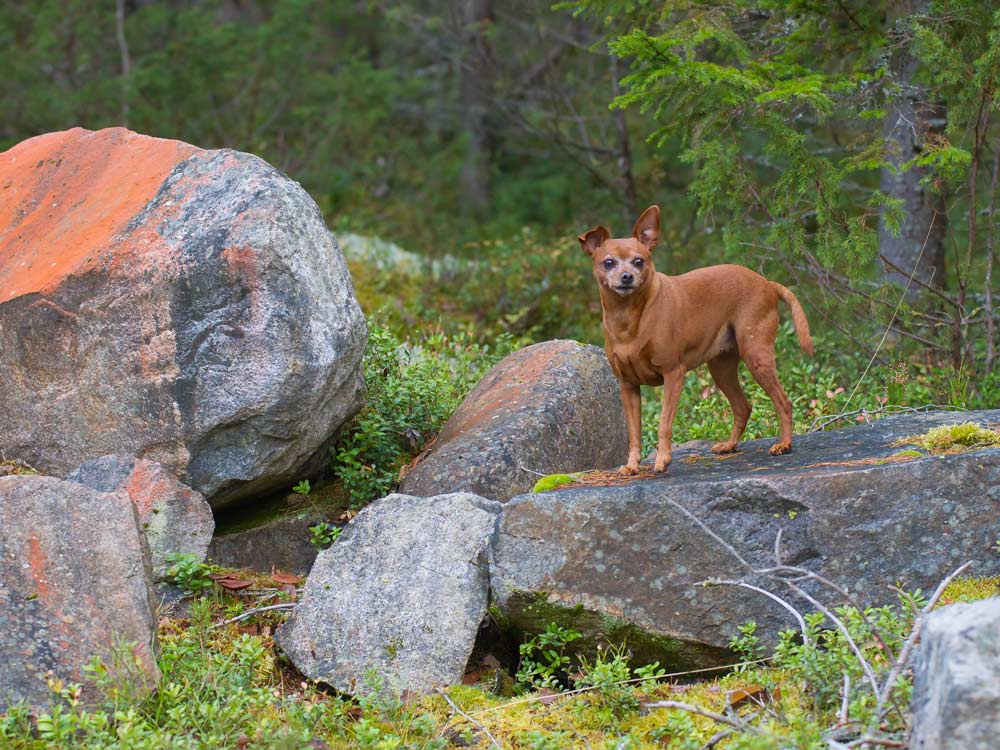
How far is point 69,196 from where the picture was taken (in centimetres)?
686

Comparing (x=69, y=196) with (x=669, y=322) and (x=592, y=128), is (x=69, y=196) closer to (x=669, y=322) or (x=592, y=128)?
(x=669, y=322)

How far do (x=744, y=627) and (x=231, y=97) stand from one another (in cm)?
1278

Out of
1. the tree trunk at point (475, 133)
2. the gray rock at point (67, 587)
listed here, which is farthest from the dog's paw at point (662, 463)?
the tree trunk at point (475, 133)

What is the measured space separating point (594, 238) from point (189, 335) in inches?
86.9

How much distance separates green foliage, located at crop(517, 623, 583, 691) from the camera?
5066 mm

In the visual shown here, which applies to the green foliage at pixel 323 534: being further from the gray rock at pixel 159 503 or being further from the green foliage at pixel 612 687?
the green foliage at pixel 612 687

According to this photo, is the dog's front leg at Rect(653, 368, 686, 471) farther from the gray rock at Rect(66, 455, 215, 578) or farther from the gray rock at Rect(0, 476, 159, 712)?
the gray rock at Rect(0, 476, 159, 712)

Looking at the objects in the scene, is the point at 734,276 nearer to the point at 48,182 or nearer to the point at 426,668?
the point at 426,668

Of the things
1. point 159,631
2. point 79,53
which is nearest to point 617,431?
point 159,631

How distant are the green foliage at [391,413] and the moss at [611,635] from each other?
1.85m

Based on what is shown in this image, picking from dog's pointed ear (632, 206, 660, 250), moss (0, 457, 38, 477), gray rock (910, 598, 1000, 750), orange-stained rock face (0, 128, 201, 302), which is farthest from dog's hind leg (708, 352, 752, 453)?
moss (0, 457, 38, 477)

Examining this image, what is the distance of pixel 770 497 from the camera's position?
5.04 metres

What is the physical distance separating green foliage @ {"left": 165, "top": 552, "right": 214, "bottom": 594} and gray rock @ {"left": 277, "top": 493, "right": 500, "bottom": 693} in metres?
0.63

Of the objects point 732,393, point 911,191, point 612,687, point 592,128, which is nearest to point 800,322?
point 732,393
